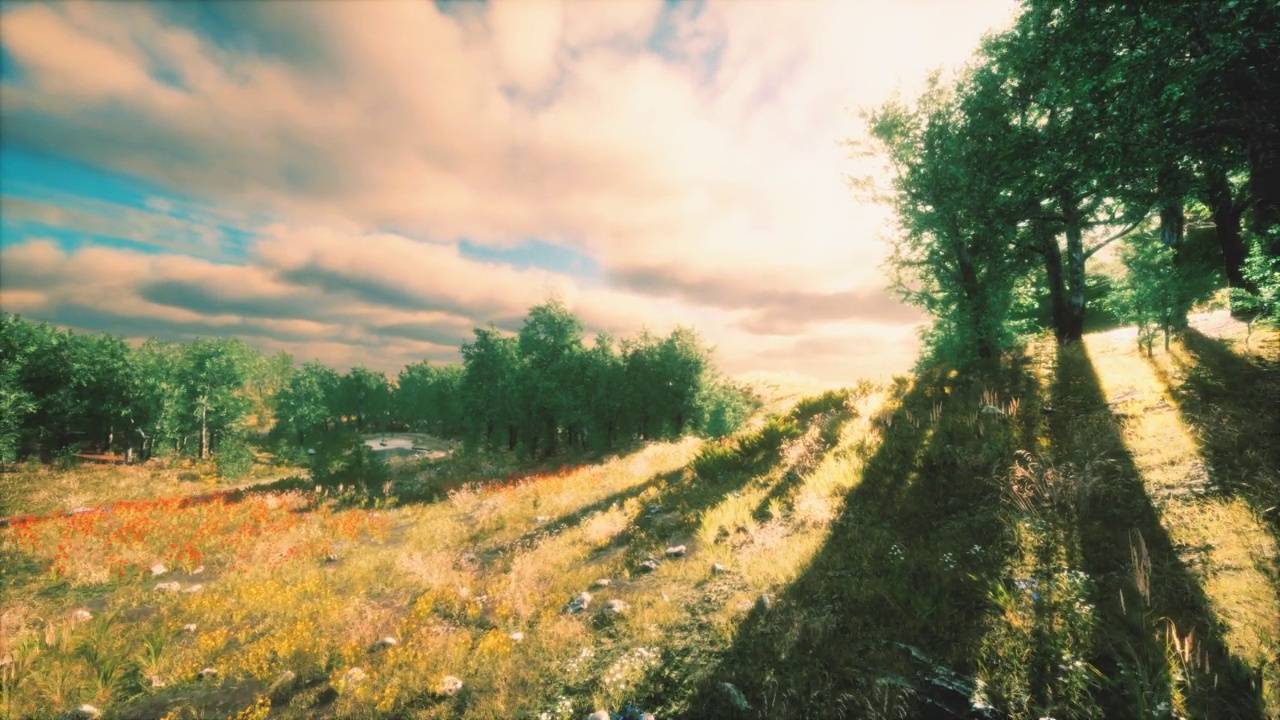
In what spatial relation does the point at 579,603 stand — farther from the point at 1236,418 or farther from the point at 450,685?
the point at 1236,418

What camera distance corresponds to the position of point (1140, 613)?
13.3 feet

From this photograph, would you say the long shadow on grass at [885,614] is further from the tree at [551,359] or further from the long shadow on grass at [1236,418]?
the tree at [551,359]

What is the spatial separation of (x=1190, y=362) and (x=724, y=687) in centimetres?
1220

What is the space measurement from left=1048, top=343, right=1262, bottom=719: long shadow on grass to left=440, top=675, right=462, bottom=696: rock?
6.52m

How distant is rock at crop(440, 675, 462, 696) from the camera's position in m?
5.47

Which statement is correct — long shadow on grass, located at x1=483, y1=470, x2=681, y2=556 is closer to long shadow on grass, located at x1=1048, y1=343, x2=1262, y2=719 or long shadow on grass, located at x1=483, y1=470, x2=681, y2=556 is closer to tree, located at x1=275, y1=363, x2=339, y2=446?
long shadow on grass, located at x1=1048, y1=343, x2=1262, y2=719

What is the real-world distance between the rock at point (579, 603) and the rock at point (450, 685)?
1887 mm

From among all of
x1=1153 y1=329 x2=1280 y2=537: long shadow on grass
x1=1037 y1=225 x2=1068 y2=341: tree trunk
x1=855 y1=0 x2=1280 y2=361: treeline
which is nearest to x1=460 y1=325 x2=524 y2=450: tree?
x1=855 y1=0 x2=1280 y2=361: treeline

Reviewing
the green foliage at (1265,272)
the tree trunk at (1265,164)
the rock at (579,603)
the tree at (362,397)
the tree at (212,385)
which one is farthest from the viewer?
the tree at (362,397)

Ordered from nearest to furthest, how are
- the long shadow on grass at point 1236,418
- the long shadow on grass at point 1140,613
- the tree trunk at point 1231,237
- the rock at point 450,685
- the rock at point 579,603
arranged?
the long shadow on grass at point 1140,613, the long shadow on grass at point 1236,418, the rock at point 450,685, the rock at point 579,603, the tree trunk at point 1231,237

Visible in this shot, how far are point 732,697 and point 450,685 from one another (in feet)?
11.7

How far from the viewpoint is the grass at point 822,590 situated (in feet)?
13.4

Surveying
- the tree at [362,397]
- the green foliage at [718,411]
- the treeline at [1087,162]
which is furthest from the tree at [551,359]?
the tree at [362,397]

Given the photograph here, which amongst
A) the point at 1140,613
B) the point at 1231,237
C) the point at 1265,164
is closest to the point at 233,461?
the point at 1140,613
